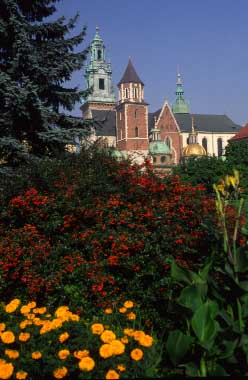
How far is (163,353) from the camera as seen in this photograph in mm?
3900

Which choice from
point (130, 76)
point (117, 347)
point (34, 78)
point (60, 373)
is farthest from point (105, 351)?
point (130, 76)

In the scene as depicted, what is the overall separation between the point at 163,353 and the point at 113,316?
1014 millimetres

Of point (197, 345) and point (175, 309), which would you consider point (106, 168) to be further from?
point (197, 345)

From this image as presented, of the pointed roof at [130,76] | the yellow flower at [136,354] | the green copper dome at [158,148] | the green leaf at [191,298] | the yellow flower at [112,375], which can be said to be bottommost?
the yellow flower at [112,375]

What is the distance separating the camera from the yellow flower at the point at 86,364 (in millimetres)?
3012

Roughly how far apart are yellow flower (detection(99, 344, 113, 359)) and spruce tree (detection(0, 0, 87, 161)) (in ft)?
27.2

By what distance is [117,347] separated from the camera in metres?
3.23

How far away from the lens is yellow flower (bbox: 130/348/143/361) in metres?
3.24

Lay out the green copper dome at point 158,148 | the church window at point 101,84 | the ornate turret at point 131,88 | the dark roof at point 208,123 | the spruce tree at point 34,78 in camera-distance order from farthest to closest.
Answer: the church window at point 101,84 → the dark roof at point 208,123 → the ornate turret at point 131,88 → the green copper dome at point 158,148 → the spruce tree at point 34,78

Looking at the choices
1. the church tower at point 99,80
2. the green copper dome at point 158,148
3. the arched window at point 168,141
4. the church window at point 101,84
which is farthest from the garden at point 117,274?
the church window at point 101,84

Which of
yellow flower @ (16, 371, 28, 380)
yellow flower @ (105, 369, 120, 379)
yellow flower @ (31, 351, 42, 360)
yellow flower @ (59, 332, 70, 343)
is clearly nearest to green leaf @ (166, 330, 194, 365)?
yellow flower @ (105, 369, 120, 379)

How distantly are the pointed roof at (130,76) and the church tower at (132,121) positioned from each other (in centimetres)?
78

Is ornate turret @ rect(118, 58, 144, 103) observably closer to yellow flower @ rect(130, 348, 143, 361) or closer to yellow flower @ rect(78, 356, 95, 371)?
yellow flower @ rect(130, 348, 143, 361)

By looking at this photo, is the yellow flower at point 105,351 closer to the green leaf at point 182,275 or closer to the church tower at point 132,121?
the green leaf at point 182,275
